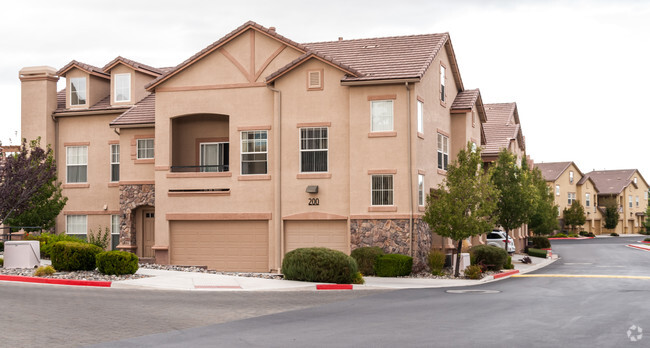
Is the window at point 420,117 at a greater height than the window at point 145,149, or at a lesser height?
greater

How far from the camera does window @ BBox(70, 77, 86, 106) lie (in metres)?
36.7

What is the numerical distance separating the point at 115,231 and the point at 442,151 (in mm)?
16587

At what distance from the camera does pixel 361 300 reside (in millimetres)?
18531

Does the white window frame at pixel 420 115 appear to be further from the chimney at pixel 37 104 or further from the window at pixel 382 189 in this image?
the chimney at pixel 37 104

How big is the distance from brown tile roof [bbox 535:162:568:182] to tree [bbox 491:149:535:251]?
171 feet

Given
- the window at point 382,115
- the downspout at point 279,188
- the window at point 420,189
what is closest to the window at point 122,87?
the downspout at point 279,188

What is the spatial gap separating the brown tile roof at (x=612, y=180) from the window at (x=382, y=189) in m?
86.3

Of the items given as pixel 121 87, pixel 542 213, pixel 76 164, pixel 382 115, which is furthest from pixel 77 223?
pixel 542 213

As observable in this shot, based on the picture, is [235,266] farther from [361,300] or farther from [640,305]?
[640,305]

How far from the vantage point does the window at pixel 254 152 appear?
30.3m

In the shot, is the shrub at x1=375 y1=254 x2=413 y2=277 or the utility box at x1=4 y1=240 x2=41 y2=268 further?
the shrub at x1=375 y1=254 x2=413 y2=277

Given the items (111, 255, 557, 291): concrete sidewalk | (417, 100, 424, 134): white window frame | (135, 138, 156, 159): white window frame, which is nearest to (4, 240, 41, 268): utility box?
(111, 255, 557, 291): concrete sidewalk

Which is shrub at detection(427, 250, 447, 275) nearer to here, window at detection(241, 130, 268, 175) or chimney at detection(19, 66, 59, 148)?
window at detection(241, 130, 268, 175)

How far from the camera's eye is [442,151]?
109 feet
